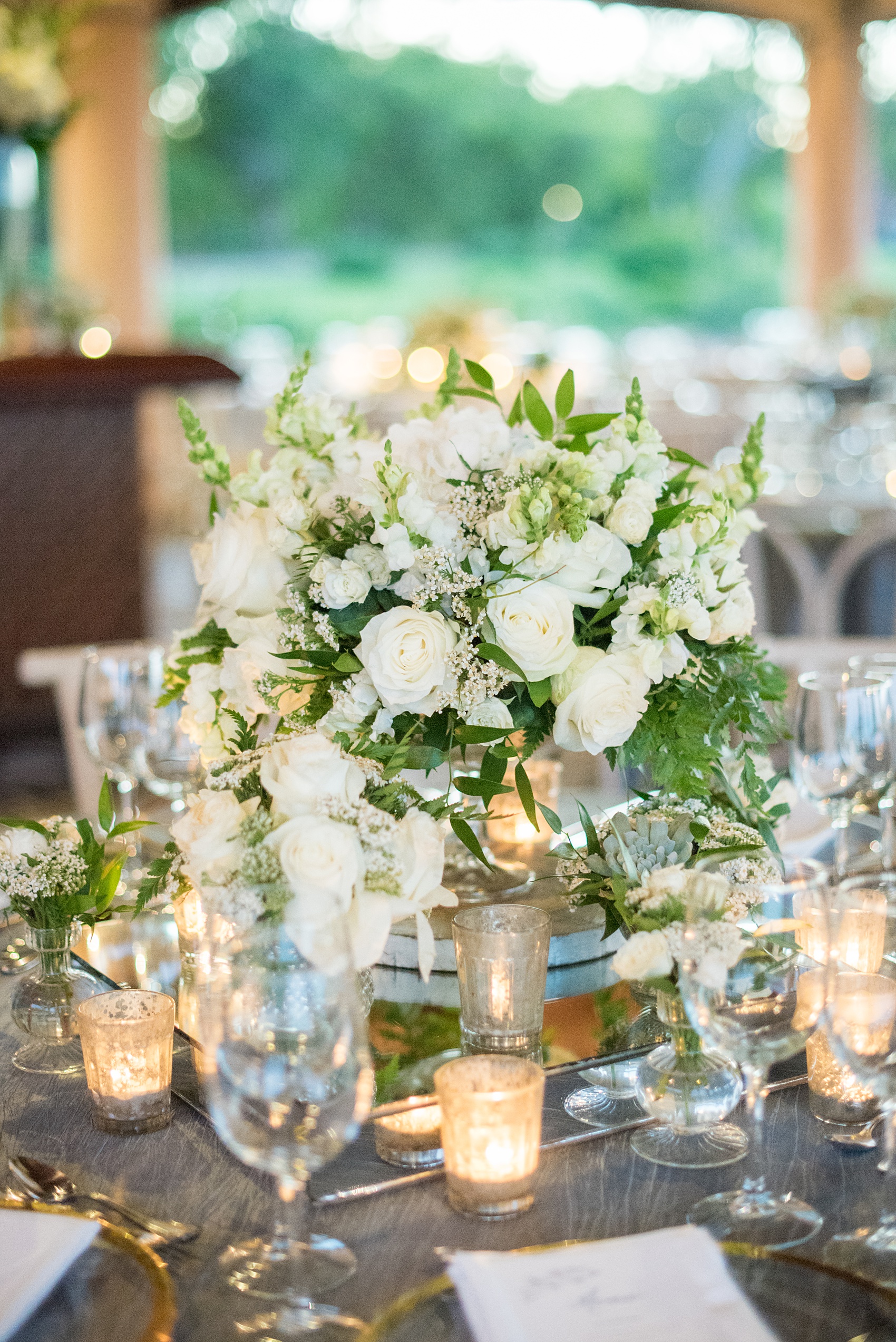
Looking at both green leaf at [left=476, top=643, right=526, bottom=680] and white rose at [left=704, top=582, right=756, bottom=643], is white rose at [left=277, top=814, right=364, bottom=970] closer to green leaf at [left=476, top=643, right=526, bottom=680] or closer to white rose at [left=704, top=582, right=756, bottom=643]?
green leaf at [left=476, top=643, right=526, bottom=680]

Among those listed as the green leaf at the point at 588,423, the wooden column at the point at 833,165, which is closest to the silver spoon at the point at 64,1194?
the green leaf at the point at 588,423

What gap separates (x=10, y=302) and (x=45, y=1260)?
4.30m

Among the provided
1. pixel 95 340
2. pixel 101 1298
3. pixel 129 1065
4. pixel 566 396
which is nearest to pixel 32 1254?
pixel 101 1298

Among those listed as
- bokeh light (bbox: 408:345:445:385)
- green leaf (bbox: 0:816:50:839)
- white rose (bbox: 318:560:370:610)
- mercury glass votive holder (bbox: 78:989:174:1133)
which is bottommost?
mercury glass votive holder (bbox: 78:989:174:1133)

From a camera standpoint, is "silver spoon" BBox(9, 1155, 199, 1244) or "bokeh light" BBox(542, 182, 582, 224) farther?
"bokeh light" BBox(542, 182, 582, 224)

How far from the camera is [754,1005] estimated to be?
89 centimetres

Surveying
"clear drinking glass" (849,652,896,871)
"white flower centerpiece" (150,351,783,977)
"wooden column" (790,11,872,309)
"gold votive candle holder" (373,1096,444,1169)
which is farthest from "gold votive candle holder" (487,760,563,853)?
"wooden column" (790,11,872,309)

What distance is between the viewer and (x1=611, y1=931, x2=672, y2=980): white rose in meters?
0.93

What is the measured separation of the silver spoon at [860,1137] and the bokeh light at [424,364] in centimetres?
675

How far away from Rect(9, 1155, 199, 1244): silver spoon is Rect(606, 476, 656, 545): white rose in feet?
1.91

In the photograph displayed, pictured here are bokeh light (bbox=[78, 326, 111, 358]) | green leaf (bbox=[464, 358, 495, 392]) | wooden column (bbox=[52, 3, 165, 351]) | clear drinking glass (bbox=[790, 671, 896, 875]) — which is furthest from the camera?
wooden column (bbox=[52, 3, 165, 351])

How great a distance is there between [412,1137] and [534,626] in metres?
0.37

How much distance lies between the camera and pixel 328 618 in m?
1.09

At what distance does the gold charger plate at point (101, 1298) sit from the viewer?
77cm
